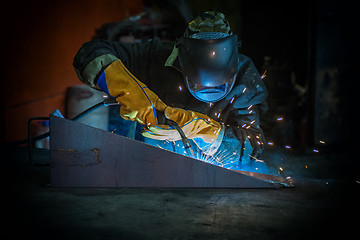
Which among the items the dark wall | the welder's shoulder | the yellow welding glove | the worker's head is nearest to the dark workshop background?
the dark wall

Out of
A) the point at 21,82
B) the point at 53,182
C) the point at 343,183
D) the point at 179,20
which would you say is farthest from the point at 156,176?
the point at 179,20

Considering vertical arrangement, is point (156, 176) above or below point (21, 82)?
below

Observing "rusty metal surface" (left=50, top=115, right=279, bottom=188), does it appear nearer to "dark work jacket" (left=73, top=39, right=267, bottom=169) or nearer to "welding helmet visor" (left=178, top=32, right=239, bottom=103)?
"welding helmet visor" (left=178, top=32, right=239, bottom=103)

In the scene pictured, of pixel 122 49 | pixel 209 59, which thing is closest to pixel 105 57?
pixel 122 49

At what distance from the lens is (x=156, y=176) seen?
1.50 metres

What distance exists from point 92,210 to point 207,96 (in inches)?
41.9

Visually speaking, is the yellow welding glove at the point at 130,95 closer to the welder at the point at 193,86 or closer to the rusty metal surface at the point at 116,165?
the welder at the point at 193,86

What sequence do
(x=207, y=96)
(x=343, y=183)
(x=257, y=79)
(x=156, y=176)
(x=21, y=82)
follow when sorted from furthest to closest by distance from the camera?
(x=21, y=82), (x=257, y=79), (x=207, y=96), (x=343, y=183), (x=156, y=176)

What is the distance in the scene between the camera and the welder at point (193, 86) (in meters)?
1.82

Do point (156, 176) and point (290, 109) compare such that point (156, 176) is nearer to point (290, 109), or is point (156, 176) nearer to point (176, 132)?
point (176, 132)

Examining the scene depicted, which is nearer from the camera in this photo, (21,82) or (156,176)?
(156,176)

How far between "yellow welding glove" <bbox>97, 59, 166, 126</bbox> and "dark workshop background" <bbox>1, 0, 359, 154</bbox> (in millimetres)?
1970

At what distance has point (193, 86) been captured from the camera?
6.52 ft

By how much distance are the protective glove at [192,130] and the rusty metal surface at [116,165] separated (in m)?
0.34
